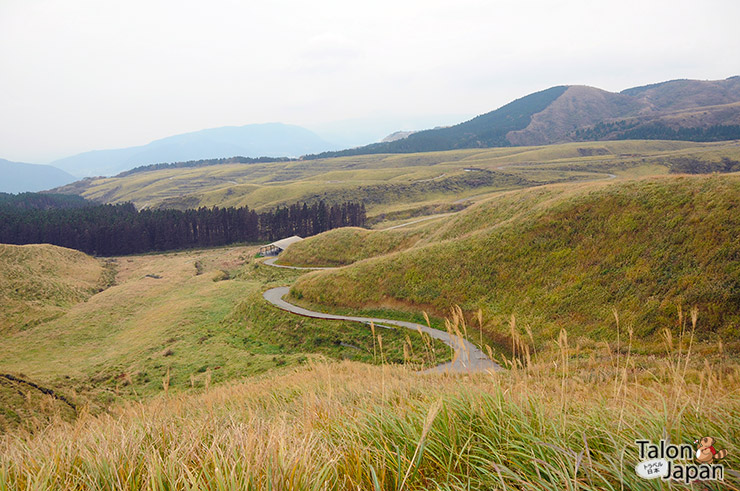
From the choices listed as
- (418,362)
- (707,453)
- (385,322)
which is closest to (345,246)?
(385,322)

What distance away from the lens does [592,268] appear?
26547mm

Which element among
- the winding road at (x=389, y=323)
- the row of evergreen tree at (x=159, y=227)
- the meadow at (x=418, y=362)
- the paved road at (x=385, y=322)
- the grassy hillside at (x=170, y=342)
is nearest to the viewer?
the meadow at (x=418, y=362)

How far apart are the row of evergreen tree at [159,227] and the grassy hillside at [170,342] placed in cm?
4972

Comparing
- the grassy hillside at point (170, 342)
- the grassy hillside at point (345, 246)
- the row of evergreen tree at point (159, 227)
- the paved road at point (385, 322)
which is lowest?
the grassy hillside at point (170, 342)

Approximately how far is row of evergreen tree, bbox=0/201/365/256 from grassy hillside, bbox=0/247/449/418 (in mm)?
49722

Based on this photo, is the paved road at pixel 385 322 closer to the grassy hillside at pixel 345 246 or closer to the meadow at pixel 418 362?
the meadow at pixel 418 362

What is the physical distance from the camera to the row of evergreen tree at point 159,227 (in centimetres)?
10569

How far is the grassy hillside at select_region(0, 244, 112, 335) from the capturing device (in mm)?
49366

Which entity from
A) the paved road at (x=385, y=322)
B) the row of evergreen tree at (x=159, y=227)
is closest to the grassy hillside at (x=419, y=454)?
the paved road at (x=385, y=322)

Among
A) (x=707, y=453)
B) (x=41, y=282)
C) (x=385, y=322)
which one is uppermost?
(x=707, y=453)

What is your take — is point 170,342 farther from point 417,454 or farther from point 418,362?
point 417,454

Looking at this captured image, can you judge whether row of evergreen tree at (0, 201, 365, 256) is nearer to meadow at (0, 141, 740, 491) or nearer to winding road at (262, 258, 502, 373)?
meadow at (0, 141, 740, 491)

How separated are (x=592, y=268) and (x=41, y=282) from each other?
7951 cm

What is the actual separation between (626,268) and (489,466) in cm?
2743
